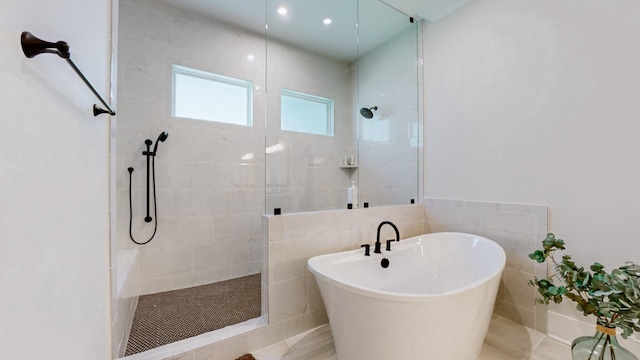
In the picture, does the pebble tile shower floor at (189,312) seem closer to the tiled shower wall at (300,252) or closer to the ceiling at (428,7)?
the tiled shower wall at (300,252)

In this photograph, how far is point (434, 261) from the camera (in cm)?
210

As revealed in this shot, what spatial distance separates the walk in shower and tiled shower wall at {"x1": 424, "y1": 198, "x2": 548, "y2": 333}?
71 cm

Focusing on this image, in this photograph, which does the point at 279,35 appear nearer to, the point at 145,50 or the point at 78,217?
the point at 145,50

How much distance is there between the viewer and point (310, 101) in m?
2.77

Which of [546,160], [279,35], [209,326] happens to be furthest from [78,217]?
[546,160]

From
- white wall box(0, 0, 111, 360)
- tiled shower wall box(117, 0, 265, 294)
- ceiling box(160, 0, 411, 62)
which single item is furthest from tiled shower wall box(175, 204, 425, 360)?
ceiling box(160, 0, 411, 62)

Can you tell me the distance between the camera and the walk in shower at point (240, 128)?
2.21m

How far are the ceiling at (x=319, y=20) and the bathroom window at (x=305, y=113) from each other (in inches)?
23.6

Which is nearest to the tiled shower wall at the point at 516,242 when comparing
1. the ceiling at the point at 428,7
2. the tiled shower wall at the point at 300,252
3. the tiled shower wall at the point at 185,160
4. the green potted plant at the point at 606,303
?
the green potted plant at the point at 606,303

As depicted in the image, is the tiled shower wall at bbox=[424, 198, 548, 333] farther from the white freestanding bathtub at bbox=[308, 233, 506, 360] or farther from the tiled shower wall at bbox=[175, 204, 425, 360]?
the tiled shower wall at bbox=[175, 204, 425, 360]

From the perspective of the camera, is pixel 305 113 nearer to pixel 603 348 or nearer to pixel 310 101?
pixel 310 101

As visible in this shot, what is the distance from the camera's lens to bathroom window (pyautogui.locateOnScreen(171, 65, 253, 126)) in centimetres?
249

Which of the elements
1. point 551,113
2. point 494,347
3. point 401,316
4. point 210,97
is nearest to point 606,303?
point 494,347

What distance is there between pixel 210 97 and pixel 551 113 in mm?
3022
